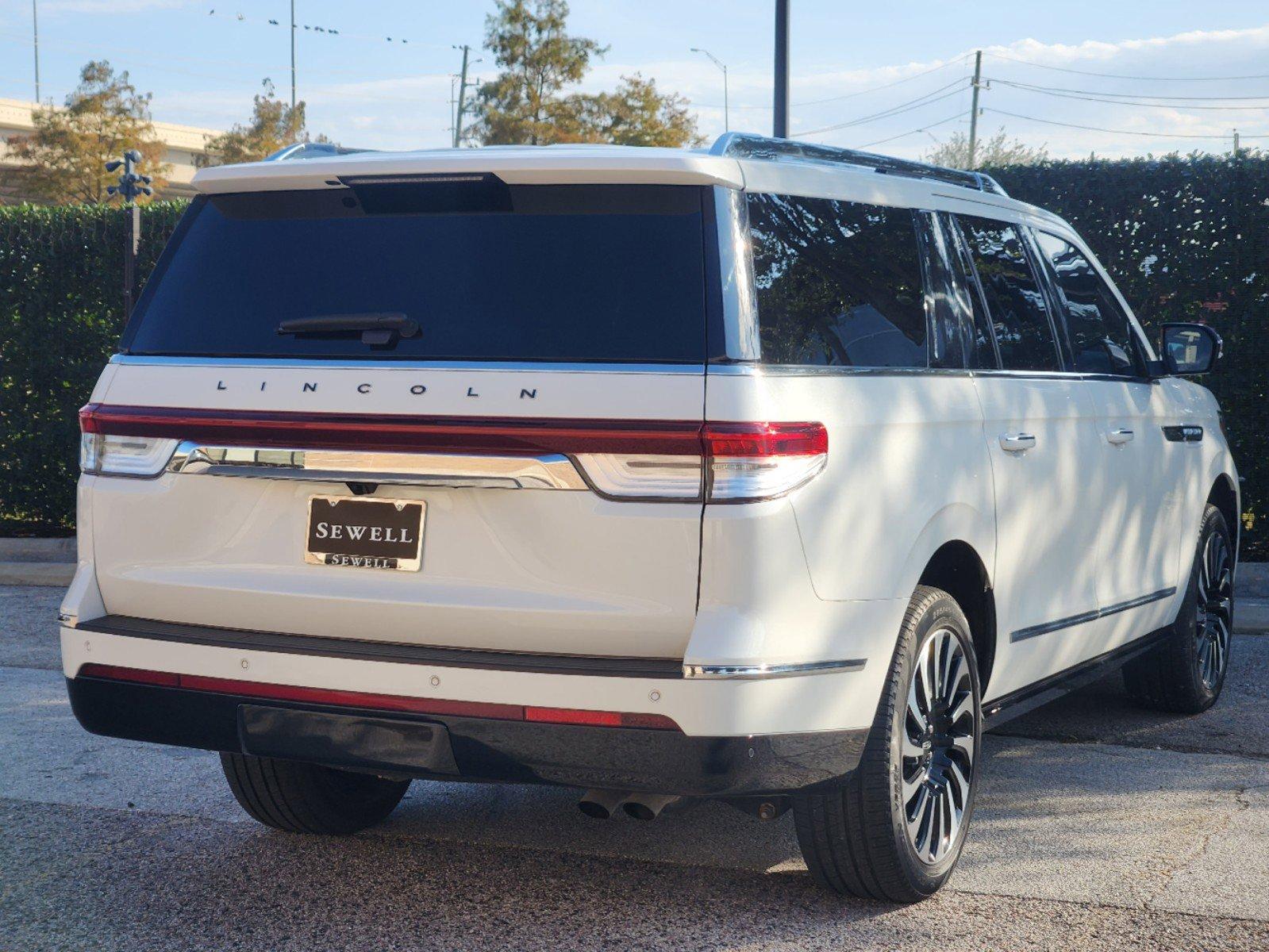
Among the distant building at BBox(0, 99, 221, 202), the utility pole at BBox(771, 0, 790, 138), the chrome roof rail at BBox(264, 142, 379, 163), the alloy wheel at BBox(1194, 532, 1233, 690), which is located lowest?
the alloy wheel at BBox(1194, 532, 1233, 690)

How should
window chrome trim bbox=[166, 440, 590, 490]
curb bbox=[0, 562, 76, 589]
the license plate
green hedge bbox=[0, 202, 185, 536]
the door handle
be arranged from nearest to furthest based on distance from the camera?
window chrome trim bbox=[166, 440, 590, 490]
the license plate
the door handle
curb bbox=[0, 562, 76, 589]
green hedge bbox=[0, 202, 185, 536]

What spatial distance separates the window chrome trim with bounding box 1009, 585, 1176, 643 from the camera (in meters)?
4.92

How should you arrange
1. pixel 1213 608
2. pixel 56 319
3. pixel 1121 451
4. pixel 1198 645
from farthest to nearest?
pixel 56 319 → pixel 1213 608 → pixel 1198 645 → pixel 1121 451

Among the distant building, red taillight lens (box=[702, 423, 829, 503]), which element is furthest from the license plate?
the distant building

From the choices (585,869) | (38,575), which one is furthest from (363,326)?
(38,575)

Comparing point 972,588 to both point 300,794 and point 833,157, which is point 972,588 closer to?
point 833,157

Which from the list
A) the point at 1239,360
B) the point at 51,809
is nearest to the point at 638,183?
the point at 51,809

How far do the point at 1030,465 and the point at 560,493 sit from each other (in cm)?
190

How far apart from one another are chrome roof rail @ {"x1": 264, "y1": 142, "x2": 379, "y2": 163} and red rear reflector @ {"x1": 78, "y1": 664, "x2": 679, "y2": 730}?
1365 millimetres

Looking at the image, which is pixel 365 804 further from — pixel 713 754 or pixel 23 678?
pixel 23 678

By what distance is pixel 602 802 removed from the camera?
151 inches

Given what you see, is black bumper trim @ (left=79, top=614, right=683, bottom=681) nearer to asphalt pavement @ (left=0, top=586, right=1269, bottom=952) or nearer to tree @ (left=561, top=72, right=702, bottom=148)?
asphalt pavement @ (left=0, top=586, right=1269, bottom=952)

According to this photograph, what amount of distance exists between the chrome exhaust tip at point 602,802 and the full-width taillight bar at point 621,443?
0.79 metres

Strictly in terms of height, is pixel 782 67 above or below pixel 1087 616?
above
